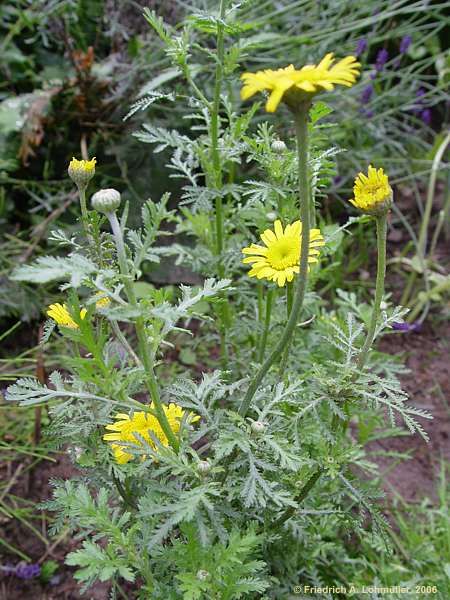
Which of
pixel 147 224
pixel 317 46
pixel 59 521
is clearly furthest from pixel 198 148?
pixel 317 46

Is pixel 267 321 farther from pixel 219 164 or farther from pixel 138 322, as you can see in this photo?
pixel 138 322

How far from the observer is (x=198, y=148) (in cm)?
104

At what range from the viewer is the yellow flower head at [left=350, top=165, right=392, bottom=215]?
707 millimetres

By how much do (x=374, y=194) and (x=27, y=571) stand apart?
1067 mm

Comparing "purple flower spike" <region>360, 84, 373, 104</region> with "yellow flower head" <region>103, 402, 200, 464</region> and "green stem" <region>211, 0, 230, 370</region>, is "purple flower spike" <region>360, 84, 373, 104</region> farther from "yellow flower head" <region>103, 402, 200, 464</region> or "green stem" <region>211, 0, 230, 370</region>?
"yellow flower head" <region>103, 402, 200, 464</region>

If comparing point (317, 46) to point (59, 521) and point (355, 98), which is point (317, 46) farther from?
point (59, 521)

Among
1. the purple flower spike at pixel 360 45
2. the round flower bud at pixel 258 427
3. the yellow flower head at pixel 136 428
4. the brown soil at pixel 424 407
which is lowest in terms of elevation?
the brown soil at pixel 424 407

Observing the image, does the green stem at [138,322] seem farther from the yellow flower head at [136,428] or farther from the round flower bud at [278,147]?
the round flower bud at [278,147]

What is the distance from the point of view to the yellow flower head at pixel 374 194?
71cm

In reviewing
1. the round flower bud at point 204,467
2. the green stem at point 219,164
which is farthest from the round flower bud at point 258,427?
the green stem at point 219,164

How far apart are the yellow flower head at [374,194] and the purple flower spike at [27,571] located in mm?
1040

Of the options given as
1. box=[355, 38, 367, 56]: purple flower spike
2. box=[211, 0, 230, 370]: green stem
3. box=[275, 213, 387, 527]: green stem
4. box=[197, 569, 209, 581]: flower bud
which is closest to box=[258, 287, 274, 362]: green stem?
box=[211, 0, 230, 370]: green stem

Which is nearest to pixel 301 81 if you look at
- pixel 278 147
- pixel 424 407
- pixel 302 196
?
pixel 302 196

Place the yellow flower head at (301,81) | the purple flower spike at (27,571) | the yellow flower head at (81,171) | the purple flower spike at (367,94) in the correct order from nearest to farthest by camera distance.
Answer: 1. the yellow flower head at (301,81)
2. the yellow flower head at (81,171)
3. the purple flower spike at (27,571)
4. the purple flower spike at (367,94)
